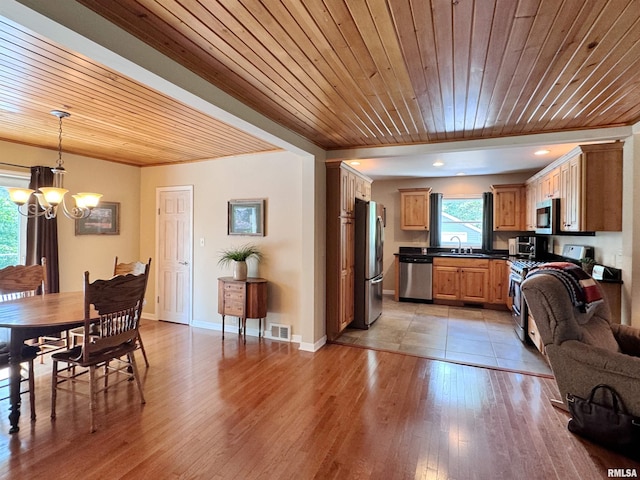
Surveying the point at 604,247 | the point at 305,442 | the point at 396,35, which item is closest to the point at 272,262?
the point at 305,442

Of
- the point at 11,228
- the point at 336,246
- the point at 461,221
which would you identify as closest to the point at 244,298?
the point at 336,246

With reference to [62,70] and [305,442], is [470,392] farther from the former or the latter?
[62,70]

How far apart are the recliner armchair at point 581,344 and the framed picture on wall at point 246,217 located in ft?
10.1

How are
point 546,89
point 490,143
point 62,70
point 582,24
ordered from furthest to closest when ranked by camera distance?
1. point 490,143
2. point 546,89
3. point 62,70
4. point 582,24

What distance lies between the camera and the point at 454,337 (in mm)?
4328

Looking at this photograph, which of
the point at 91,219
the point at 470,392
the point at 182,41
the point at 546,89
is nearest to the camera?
the point at 182,41

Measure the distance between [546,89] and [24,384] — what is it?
5037 millimetres

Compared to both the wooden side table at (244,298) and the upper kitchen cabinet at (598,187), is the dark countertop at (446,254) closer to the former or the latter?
the upper kitchen cabinet at (598,187)

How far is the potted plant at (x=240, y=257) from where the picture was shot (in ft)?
13.7

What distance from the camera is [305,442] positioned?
7.17 feet

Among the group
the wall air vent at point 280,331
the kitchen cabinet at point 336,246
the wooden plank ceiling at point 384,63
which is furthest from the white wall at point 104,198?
the kitchen cabinet at point 336,246

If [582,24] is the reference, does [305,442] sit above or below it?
below

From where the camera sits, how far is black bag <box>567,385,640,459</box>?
199 centimetres

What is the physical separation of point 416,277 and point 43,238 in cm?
575
